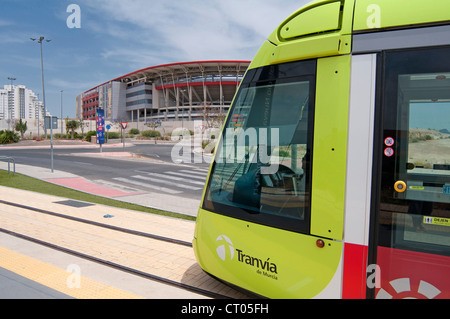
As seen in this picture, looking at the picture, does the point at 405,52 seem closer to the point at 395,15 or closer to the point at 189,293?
the point at 395,15

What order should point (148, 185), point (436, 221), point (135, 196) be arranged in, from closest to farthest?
point (436, 221) → point (135, 196) → point (148, 185)

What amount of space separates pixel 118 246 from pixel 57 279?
4.34 feet

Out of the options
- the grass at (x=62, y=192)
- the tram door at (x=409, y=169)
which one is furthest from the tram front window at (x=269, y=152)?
the grass at (x=62, y=192)

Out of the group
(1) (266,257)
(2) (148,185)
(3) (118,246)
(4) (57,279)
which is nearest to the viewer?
(1) (266,257)

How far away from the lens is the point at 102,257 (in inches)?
178

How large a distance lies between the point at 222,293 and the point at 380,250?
74.0 inches

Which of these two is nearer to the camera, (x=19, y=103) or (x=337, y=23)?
(x=337, y=23)

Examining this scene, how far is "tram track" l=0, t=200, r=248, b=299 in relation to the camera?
12.6 ft

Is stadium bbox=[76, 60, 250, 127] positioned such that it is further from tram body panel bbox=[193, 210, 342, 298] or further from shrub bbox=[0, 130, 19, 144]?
tram body panel bbox=[193, 210, 342, 298]

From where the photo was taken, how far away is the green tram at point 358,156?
226 cm

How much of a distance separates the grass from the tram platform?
1.07 meters

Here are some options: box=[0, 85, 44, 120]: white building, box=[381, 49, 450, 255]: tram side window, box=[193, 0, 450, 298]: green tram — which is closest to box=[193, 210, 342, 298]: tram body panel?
box=[193, 0, 450, 298]: green tram

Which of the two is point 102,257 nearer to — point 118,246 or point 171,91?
point 118,246

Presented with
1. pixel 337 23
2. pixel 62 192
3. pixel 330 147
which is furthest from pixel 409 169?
pixel 62 192
